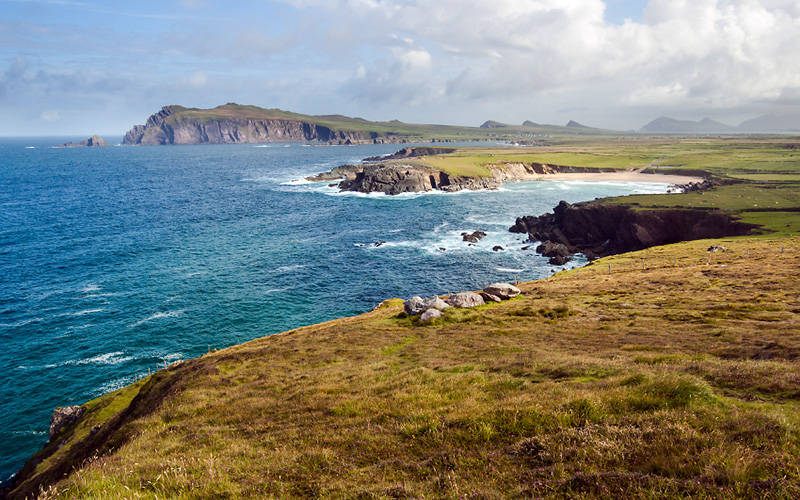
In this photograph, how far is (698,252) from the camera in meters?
61.4

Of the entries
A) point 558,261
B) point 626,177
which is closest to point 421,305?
point 558,261

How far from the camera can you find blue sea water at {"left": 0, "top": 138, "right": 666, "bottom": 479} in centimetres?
4594

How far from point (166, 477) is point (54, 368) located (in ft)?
162

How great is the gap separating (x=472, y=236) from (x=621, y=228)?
32.3 metres

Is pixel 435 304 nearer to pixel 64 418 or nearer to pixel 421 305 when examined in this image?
pixel 421 305

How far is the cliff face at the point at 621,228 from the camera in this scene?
258 feet

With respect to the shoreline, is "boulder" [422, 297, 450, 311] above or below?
below

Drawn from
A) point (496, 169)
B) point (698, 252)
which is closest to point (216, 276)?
point (698, 252)

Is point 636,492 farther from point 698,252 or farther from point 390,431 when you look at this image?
point 698,252

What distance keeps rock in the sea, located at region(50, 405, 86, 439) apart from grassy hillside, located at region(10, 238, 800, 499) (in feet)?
11.1

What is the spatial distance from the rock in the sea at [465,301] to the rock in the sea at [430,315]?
3.44 meters

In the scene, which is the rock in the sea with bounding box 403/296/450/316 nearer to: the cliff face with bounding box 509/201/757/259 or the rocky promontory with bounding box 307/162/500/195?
the cliff face with bounding box 509/201/757/259

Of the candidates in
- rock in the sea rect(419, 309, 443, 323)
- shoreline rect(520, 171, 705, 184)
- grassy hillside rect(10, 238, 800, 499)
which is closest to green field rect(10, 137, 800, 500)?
grassy hillside rect(10, 238, 800, 499)

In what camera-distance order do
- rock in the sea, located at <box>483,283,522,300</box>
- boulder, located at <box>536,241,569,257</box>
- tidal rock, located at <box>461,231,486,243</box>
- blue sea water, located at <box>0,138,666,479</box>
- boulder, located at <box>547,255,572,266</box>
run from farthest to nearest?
tidal rock, located at <box>461,231,486,243</box> → boulder, located at <box>536,241,569,257</box> → boulder, located at <box>547,255,572,266</box> → blue sea water, located at <box>0,138,666,479</box> → rock in the sea, located at <box>483,283,522,300</box>
